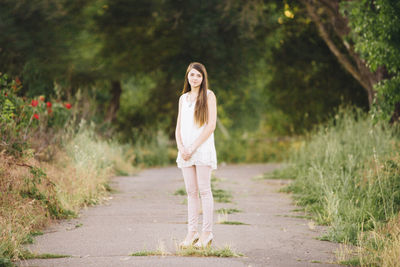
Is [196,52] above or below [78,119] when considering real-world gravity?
above

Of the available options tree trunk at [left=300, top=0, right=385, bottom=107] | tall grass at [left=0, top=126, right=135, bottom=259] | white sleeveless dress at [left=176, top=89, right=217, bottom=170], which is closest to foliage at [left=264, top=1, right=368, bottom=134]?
tree trunk at [left=300, top=0, right=385, bottom=107]

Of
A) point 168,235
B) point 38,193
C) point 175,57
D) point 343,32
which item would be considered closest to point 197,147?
point 168,235

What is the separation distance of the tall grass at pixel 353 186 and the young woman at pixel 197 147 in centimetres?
168

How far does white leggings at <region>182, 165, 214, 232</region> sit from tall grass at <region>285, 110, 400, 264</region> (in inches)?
63.6

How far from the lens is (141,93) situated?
A: 3036 cm

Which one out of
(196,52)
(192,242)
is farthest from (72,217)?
(196,52)

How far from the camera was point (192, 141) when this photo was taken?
615 centimetres

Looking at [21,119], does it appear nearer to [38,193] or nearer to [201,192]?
Result: [38,193]

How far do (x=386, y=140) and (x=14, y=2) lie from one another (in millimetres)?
8713

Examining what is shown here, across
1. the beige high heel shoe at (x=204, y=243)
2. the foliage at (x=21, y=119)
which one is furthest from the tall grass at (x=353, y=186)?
the foliage at (x=21, y=119)

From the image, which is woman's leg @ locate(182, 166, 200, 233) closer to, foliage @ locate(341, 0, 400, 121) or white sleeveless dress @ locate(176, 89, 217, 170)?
white sleeveless dress @ locate(176, 89, 217, 170)

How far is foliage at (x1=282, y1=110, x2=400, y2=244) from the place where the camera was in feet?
24.1

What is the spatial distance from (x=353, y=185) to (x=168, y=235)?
12.7 feet

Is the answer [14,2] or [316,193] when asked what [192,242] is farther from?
[14,2]
